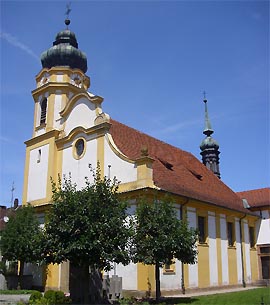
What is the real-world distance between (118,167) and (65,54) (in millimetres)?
13134

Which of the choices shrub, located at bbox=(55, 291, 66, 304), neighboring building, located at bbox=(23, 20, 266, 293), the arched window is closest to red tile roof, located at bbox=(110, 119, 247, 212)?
neighboring building, located at bbox=(23, 20, 266, 293)

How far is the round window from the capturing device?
2669 centimetres

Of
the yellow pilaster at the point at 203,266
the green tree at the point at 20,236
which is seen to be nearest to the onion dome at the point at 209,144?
the yellow pilaster at the point at 203,266

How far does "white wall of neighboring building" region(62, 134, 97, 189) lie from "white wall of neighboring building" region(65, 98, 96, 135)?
938mm

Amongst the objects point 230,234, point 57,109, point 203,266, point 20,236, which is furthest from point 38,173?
point 230,234

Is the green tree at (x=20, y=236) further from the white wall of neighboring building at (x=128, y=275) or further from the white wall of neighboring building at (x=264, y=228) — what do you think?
the white wall of neighboring building at (x=264, y=228)

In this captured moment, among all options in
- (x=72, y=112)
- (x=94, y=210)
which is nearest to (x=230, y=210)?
(x=72, y=112)

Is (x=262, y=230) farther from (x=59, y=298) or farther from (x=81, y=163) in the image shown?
(x=59, y=298)

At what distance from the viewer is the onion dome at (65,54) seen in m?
31.9

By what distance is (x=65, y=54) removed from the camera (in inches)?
1256

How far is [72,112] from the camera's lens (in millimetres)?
28031

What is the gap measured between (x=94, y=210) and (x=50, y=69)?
734 inches

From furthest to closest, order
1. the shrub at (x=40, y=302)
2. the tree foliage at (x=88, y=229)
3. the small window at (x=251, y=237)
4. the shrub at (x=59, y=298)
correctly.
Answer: the small window at (x=251, y=237)
the shrub at (x=59, y=298)
the tree foliage at (x=88, y=229)
the shrub at (x=40, y=302)

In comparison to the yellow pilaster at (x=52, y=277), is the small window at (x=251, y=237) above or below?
above
